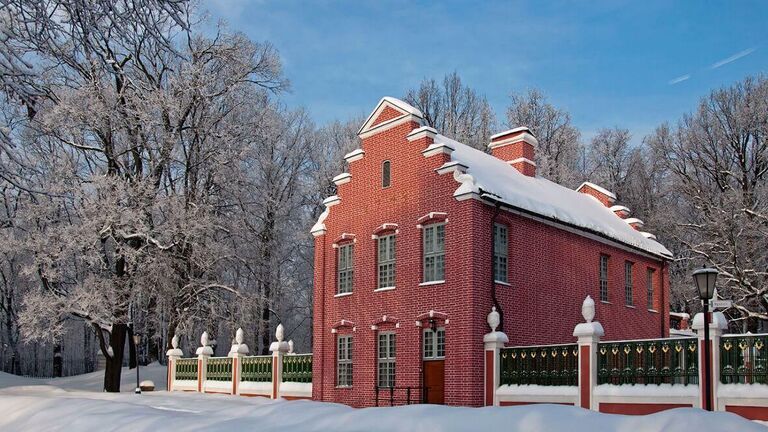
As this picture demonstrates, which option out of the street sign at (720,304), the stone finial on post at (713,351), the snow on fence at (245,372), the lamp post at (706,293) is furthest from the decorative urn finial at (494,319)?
the snow on fence at (245,372)

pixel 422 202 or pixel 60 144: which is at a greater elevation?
pixel 60 144

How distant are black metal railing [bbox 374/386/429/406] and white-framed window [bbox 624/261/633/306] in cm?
1013

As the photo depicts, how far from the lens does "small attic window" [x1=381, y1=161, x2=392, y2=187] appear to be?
24.5 metres

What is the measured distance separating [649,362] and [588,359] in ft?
4.73

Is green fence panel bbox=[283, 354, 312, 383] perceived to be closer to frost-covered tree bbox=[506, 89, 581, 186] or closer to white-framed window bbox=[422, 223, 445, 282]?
white-framed window bbox=[422, 223, 445, 282]

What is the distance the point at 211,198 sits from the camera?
3769 cm

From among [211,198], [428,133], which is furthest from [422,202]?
[211,198]

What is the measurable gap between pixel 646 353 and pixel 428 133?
30.1 feet

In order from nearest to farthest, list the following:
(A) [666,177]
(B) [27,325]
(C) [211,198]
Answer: (B) [27,325], (C) [211,198], (A) [666,177]

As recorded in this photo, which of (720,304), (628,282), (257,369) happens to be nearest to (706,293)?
Answer: (720,304)

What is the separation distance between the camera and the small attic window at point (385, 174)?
24.5m

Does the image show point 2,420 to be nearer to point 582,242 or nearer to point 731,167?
point 582,242

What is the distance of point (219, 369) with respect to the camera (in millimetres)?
30531

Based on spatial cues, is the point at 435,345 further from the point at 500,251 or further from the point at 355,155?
the point at 355,155
